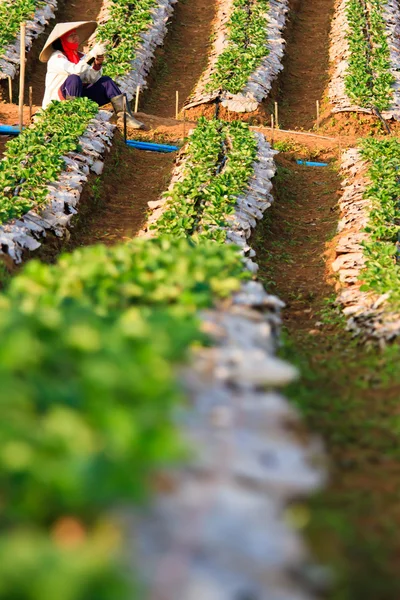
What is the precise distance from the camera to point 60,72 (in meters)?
13.8

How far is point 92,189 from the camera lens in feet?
37.5

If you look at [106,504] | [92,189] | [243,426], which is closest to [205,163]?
[92,189]

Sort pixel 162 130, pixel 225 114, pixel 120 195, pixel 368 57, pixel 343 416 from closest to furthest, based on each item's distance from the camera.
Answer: pixel 343 416
pixel 120 195
pixel 162 130
pixel 225 114
pixel 368 57

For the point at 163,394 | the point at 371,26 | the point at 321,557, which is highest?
the point at 371,26

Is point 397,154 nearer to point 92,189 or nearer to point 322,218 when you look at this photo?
point 322,218

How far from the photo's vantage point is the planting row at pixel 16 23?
1684cm

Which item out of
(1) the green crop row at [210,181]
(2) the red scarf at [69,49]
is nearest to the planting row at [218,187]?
(1) the green crop row at [210,181]

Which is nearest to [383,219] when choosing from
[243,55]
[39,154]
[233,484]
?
[39,154]

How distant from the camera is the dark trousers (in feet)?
45.5

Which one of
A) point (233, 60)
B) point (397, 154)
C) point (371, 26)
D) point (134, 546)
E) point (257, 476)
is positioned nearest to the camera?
point (134, 546)

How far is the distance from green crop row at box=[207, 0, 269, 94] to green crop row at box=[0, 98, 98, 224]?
4.15 m

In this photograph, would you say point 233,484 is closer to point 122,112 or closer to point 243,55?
point 122,112

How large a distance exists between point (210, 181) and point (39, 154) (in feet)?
6.92

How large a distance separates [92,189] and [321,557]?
29.1 feet
